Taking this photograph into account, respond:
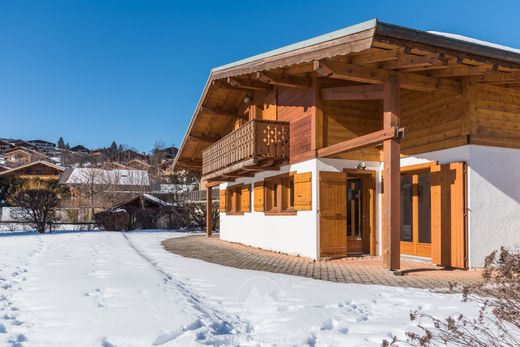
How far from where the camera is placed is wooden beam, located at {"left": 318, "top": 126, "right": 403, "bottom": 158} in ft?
23.0

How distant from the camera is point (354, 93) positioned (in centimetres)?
843

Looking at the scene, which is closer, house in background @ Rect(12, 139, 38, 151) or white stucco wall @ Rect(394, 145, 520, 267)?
white stucco wall @ Rect(394, 145, 520, 267)

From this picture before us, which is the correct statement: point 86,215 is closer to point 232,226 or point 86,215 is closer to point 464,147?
point 232,226

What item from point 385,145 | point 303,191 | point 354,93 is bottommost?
point 303,191

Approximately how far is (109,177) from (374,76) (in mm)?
28918

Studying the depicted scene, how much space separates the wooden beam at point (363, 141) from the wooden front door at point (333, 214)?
0.64 meters

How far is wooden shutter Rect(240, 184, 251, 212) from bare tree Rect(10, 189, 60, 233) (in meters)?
9.45

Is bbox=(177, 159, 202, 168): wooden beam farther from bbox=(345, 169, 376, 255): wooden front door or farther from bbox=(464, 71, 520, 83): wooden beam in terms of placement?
bbox=(464, 71, 520, 83): wooden beam

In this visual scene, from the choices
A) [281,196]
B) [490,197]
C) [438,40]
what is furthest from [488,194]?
[281,196]

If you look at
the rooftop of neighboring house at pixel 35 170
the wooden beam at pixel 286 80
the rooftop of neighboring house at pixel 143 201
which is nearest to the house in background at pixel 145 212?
the rooftop of neighboring house at pixel 143 201

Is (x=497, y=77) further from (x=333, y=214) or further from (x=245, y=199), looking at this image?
(x=245, y=199)

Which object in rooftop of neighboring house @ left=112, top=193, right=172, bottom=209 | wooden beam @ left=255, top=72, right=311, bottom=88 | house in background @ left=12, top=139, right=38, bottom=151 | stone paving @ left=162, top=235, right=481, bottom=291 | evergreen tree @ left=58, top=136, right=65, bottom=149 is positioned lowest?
stone paving @ left=162, top=235, right=481, bottom=291

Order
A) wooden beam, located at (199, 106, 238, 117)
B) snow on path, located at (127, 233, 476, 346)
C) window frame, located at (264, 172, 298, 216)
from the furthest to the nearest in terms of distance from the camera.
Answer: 1. wooden beam, located at (199, 106, 238, 117)
2. window frame, located at (264, 172, 298, 216)
3. snow on path, located at (127, 233, 476, 346)

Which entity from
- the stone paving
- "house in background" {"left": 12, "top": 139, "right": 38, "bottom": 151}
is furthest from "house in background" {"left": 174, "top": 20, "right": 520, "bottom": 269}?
"house in background" {"left": 12, "top": 139, "right": 38, "bottom": 151}
